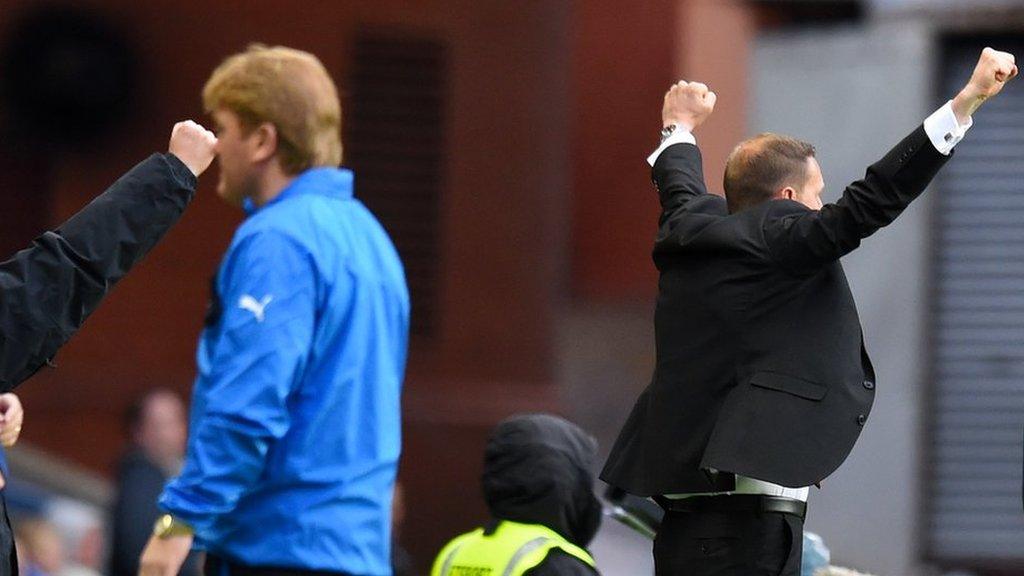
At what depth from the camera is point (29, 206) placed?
39.8 ft

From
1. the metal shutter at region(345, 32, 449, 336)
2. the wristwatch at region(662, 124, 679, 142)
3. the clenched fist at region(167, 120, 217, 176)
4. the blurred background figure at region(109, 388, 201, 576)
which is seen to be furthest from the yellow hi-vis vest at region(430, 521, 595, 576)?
the metal shutter at region(345, 32, 449, 336)

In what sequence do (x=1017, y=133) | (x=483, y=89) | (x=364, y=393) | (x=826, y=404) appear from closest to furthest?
(x=826, y=404) < (x=364, y=393) < (x=1017, y=133) < (x=483, y=89)

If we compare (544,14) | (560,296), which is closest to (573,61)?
(544,14)

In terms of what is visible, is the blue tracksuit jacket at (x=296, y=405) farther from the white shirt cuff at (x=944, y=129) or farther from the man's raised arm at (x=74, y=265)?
the white shirt cuff at (x=944, y=129)

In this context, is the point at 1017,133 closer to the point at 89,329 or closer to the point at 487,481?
the point at 89,329

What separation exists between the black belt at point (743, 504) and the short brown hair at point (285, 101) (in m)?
1.37

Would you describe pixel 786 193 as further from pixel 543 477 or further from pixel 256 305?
pixel 256 305

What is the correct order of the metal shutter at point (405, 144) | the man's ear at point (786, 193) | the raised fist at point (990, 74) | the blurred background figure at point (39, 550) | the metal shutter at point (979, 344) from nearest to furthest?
the raised fist at point (990, 74), the man's ear at point (786, 193), the blurred background figure at point (39, 550), the metal shutter at point (979, 344), the metal shutter at point (405, 144)

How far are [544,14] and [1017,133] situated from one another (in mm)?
2919

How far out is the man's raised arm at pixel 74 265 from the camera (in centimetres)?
358

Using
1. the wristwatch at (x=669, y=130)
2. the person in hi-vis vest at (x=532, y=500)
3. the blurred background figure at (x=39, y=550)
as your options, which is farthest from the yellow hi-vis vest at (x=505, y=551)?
the blurred background figure at (x=39, y=550)

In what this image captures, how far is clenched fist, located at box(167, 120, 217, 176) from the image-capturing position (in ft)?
12.9

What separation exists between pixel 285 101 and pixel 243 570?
1144mm

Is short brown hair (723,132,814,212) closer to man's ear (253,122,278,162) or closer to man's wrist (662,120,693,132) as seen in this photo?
man's wrist (662,120,693,132)
